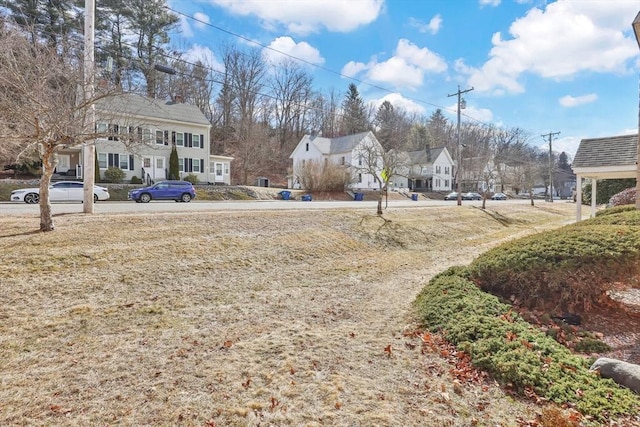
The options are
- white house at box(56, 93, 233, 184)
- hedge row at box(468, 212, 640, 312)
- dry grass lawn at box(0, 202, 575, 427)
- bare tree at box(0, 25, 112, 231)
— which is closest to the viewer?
dry grass lawn at box(0, 202, 575, 427)

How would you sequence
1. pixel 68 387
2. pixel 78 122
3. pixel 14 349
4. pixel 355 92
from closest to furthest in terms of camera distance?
pixel 68 387 → pixel 14 349 → pixel 78 122 → pixel 355 92

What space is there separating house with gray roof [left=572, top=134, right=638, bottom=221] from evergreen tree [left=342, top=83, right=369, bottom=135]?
38982 mm

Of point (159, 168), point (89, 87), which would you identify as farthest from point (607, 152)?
point (159, 168)

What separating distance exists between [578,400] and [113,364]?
4756 mm

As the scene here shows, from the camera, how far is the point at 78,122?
314 inches

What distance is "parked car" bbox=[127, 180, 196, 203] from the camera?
21391mm

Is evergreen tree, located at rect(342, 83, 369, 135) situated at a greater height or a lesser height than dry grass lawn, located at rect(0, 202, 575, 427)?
greater

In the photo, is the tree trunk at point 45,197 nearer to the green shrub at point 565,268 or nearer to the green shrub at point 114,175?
the green shrub at point 565,268

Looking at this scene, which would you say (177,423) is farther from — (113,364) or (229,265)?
(229,265)

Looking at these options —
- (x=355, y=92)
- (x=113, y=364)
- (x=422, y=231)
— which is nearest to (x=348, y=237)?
(x=422, y=231)

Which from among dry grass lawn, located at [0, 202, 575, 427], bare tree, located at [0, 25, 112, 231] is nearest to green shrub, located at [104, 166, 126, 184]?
dry grass lawn, located at [0, 202, 575, 427]

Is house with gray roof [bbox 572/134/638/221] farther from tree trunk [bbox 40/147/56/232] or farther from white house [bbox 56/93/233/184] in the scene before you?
white house [bbox 56/93/233/184]

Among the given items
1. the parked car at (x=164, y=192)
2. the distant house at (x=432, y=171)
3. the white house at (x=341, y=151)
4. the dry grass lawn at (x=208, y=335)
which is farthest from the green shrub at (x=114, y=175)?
the distant house at (x=432, y=171)

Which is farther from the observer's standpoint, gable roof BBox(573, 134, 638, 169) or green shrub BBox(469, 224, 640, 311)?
gable roof BBox(573, 134, 638, 169)
